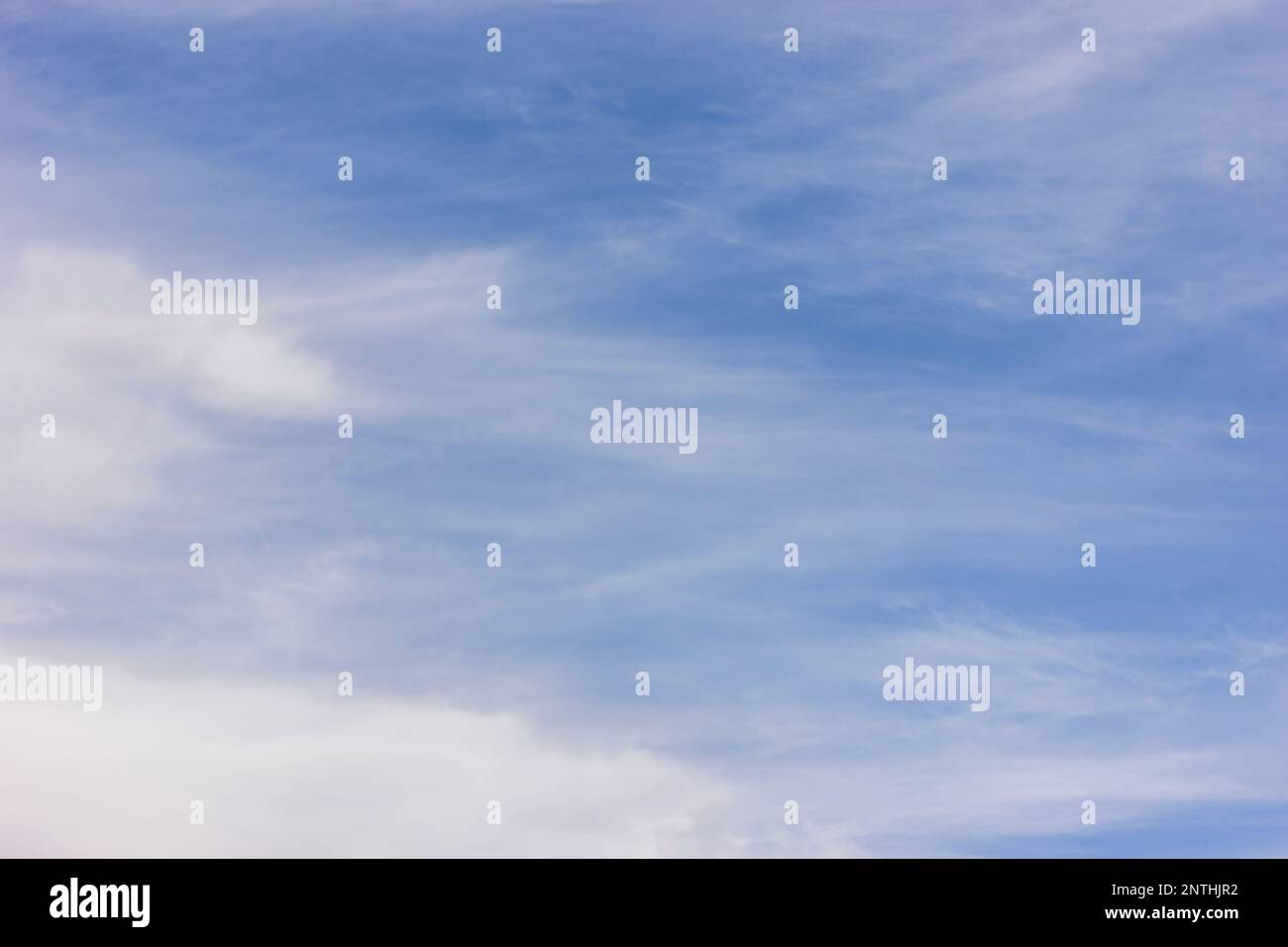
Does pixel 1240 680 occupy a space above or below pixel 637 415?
below

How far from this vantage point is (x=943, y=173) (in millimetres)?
47031

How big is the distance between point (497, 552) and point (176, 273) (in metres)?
13.2

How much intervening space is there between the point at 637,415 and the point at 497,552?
6084 millimetres
